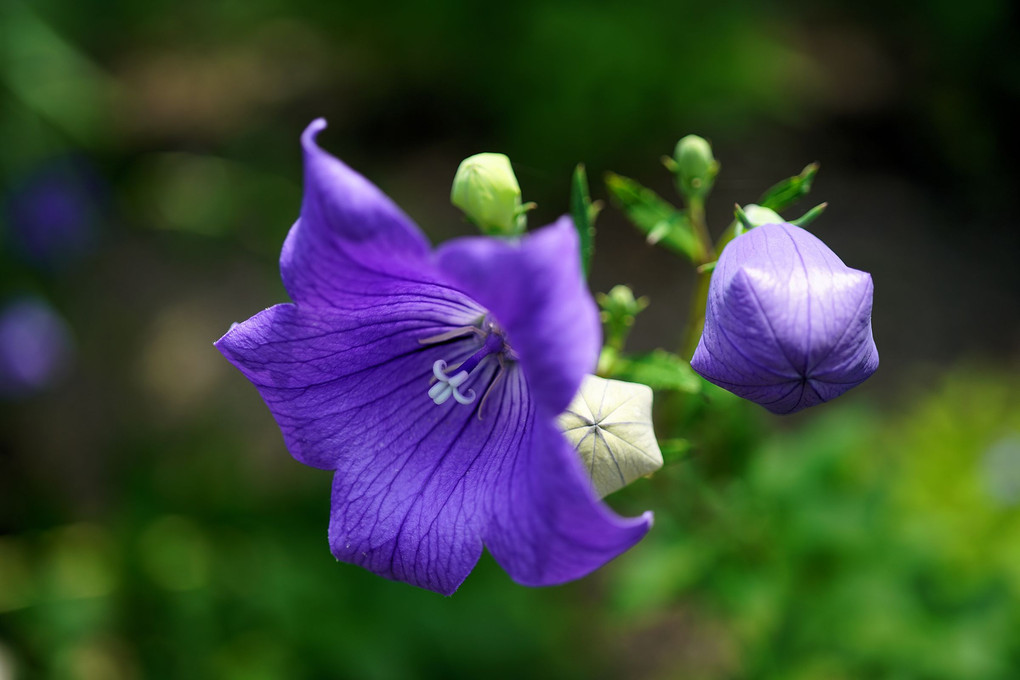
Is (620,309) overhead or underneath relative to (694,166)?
underneath

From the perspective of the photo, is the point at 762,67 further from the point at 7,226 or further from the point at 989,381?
the point at 7,226

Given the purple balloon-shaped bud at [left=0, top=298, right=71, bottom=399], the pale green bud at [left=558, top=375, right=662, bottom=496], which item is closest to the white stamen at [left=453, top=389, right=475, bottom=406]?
the pale green bud at [left=558, top=375, right=662, bottom=496]

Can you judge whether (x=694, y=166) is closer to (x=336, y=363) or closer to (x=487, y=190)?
(x=487, y=190)

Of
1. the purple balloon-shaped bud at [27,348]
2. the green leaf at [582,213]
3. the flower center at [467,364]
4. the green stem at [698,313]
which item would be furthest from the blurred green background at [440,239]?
the green leaf at [582,213]

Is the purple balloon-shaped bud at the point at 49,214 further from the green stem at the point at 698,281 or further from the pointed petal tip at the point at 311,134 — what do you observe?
the pointed petal tip at the point at 311,134

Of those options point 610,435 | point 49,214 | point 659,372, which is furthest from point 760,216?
point 49,214

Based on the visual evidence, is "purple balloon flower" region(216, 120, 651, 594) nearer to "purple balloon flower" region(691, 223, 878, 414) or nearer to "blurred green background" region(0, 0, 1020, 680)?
"purple balloon flower" region(691, 223, 878, 414)

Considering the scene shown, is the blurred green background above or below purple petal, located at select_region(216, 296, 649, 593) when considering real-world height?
below
